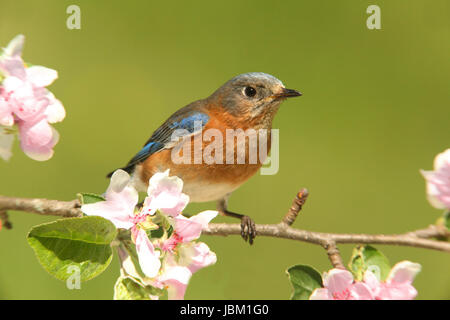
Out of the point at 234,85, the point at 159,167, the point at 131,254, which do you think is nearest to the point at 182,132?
the point at 159,167

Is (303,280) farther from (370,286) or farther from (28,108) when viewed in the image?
(28,108)

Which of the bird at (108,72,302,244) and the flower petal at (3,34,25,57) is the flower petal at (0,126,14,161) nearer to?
the flower petal at (3,34,25,57)

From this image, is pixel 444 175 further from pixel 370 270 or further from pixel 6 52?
pixel 6 52

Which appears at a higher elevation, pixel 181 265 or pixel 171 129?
pixel 171 129

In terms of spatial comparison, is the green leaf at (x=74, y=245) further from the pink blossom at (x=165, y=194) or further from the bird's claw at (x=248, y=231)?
the bird's claw at (x=248, y=231)

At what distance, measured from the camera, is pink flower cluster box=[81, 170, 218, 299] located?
0.94 metres

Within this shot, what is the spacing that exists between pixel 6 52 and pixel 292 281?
0.78 m

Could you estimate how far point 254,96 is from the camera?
71.2 inches

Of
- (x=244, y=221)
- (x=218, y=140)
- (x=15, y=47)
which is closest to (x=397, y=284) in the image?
(x=244, y=221)

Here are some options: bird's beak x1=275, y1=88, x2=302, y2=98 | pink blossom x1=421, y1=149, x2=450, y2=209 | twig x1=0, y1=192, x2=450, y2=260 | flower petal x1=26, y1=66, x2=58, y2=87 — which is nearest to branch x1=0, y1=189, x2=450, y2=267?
twig x1=0, y1=192, x2=450, y2=260

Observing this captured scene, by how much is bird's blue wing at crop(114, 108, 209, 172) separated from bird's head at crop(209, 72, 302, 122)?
12 centimetres

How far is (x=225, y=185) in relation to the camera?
167 centimetres

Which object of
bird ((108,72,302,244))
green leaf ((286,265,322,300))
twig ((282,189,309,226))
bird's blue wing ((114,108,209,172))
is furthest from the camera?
bird's blue wing ((114,108,209,172))

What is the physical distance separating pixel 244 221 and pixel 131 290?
73 cm
